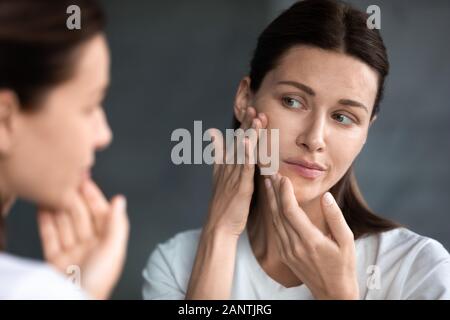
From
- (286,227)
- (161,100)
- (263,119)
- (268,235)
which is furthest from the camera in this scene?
(161,100)

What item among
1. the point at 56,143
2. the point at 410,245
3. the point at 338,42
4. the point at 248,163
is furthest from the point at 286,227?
the point at 56,143

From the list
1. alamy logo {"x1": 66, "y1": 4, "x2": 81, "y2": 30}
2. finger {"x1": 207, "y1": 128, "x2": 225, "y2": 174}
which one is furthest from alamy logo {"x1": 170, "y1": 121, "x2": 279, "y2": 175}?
alamy logo {"x1": 66, "y1": 4, "x2": 81, "y2": 30}

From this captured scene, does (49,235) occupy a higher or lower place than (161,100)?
lower

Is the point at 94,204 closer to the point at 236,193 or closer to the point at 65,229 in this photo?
the point at 65,229

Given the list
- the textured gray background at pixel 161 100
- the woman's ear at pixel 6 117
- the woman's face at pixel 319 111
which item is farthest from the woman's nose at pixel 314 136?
the textured gray background at pixel 161 100

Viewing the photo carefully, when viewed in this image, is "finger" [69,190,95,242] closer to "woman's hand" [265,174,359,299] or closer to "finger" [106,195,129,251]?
"finger" [106,195,129,251]

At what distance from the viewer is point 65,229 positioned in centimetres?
93

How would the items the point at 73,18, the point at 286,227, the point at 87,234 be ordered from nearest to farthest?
the point at 73,18 → the point at 87,234 → the point at 286,227

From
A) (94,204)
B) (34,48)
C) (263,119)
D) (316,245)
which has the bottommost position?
(316,245)

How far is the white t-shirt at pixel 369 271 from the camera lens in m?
1.17

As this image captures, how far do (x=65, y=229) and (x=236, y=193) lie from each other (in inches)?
16.8

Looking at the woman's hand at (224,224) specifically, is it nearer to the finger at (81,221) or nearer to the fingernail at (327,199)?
the fingernail at (327,199)

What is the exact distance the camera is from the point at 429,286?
3.76ft
